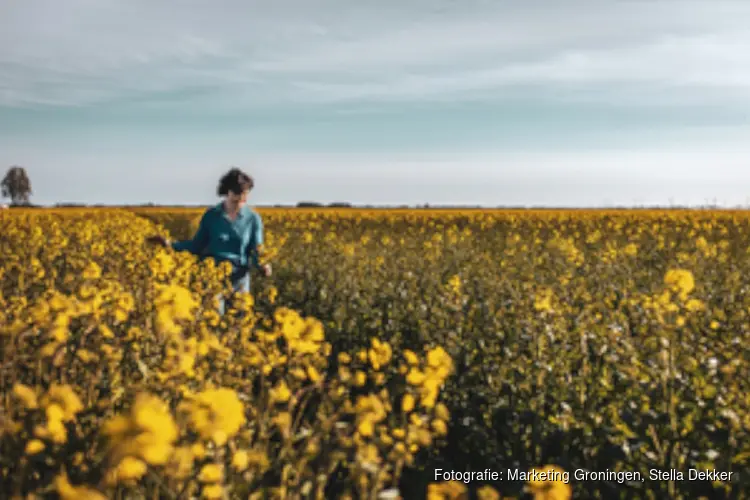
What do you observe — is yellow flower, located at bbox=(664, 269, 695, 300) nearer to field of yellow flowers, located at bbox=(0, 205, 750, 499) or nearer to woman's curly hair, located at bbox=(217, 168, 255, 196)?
field of yellow flowers, located at bbox=(0, 205, 750, 499)

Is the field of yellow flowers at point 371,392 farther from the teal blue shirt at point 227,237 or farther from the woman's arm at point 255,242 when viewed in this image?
the woman's arm at point 255,242

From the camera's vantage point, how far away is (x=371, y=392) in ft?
9.88

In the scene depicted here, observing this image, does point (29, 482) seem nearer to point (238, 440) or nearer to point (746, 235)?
point (238, 440)

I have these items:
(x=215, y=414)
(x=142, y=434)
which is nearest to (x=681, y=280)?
(x=215, y=414)

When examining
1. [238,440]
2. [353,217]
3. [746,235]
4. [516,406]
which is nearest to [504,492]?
[516,406]

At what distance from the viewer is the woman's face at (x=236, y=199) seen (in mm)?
6492

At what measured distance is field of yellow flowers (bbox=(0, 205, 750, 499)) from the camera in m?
2.09

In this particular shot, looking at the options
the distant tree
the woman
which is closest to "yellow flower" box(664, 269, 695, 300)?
the woman

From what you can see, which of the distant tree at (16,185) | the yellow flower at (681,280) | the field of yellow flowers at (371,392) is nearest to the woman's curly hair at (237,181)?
the field of yellow flowers at (371,392)

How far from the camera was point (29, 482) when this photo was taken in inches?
89.8

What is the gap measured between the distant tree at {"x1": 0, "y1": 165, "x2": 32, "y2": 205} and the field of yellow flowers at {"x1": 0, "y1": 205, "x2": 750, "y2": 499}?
120153mm

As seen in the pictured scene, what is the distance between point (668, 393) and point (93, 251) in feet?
20.4

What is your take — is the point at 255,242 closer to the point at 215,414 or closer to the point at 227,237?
the point at 227,237

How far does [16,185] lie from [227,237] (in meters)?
122
